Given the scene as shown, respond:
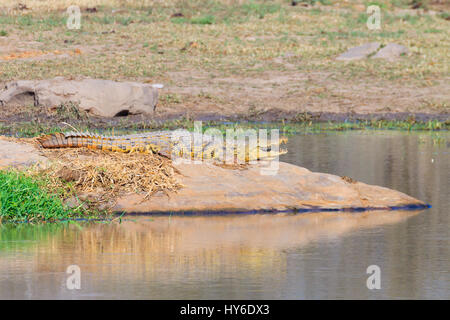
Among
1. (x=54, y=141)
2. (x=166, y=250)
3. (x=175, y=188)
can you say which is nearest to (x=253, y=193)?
(x=175, y=188)

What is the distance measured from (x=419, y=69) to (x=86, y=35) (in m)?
9.93

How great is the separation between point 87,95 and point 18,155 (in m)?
9.43

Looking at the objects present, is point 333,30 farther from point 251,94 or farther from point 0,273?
point 0,273

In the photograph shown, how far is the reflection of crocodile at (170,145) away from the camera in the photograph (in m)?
10.7

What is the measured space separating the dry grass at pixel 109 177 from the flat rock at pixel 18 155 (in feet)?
0.70

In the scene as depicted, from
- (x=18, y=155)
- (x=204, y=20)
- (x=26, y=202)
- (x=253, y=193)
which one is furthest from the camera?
(x=204, y=20)

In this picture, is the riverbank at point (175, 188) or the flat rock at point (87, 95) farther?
the flat rock at point (87, 95)

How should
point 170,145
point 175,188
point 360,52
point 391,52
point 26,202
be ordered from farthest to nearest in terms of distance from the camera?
point 360,52, point 391,52, point 170,145, point 175,188, point 26,202

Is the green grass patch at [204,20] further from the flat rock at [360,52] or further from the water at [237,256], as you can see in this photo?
the water at [237,256]

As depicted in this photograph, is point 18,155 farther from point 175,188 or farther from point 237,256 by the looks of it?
point 237,256

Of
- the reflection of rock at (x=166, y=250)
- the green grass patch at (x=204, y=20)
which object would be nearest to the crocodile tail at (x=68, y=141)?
the reflection of rock at (x=166, y=250)

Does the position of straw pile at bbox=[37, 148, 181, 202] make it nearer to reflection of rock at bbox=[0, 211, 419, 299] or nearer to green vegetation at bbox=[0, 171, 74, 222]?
green vegetation at bbox=[0, 171, 74, 222]

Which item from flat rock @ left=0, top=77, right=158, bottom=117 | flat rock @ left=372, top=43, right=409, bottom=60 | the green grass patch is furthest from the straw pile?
the green grass patch

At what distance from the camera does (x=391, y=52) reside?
25062 millimetres
